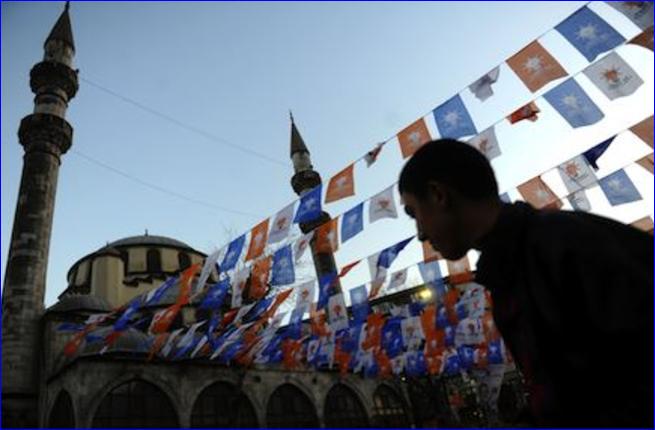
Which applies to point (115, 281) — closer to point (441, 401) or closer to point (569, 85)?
point (441, 401)

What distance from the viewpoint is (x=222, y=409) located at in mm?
23156

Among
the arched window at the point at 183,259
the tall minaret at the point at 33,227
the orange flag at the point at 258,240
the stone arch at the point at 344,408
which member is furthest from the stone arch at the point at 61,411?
the arched window at the point at 183,259

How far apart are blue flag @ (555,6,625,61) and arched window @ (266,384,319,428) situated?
21.7 m

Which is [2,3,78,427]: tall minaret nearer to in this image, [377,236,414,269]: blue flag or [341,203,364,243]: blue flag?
[341,203,364,243]: blue flag

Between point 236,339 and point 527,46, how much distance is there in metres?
14.8

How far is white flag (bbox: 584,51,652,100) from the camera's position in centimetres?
779

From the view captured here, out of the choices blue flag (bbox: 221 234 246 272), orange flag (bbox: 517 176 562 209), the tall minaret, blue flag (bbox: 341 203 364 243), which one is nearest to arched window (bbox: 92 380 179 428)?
the tall minaret

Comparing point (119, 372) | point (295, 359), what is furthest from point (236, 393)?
point (119, 372)

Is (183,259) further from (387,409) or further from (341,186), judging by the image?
(341,186)

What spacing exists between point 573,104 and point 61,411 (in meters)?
21.2

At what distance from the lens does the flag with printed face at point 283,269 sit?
1287 centimetres

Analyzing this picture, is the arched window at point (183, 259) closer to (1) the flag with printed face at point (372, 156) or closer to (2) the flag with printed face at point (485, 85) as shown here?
(1) the flag with printed face at point (372, 156)

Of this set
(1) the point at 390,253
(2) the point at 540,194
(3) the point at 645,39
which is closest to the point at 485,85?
(3) the point at 645,39

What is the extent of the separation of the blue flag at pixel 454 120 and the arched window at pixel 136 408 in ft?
57.4
